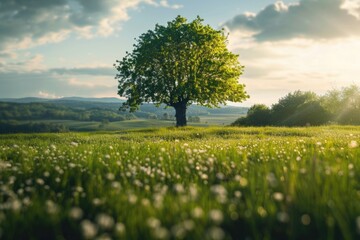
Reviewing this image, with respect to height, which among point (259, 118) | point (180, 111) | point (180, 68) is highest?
point (180, 68)

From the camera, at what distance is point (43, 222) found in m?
4.05

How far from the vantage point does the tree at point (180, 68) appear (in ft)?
140

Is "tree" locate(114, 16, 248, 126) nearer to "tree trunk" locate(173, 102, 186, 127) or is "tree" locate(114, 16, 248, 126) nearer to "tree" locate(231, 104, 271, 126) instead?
"tree trunk" locate(173, 102, 186, 127)

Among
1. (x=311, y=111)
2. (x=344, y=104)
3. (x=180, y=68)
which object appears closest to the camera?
(x=180, y=68)

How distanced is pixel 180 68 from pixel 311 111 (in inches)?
2156

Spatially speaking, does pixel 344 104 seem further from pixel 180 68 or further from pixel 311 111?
pixel 180 68

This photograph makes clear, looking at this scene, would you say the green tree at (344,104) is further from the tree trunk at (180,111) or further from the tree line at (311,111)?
the tree trunk at (180,111)

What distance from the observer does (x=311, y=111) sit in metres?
87.5

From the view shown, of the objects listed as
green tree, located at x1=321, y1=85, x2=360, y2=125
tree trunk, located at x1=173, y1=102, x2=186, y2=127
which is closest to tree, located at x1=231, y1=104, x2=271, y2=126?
green tree, located at x1=321, y1=85, x2=360, y2=125

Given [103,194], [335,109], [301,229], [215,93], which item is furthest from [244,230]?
[335,109]

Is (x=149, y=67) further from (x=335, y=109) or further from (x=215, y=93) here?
(x=335, y=109)

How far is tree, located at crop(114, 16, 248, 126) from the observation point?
42531mm

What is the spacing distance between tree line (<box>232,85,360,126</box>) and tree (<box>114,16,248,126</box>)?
142 ft

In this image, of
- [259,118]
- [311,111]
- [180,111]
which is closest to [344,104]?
[311,111]
